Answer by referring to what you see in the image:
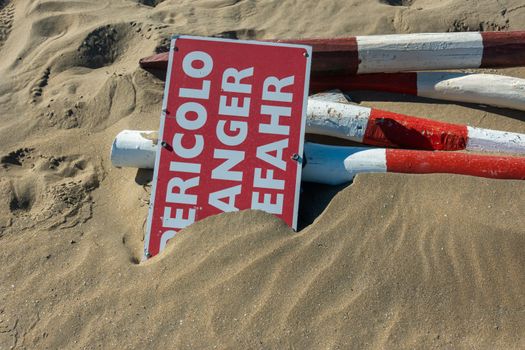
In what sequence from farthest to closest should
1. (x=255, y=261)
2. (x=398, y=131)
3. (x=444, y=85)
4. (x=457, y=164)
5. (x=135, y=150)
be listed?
(x=444, y=85), (x=398, y=131), (x=135, y=150), (x=457, y=164), (x=255, y=261)

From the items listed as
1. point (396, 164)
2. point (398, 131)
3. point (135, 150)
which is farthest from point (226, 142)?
point (398, 131)

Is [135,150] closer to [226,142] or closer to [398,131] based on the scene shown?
[226,142]

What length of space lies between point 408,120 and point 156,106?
1.68 meters

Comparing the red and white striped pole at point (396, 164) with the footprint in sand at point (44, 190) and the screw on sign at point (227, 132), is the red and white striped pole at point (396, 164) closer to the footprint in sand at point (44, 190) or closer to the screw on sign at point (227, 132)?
the screw on sign at point (227, 132)

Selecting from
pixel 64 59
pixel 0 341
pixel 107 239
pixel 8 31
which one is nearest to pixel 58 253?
pixel 107 239

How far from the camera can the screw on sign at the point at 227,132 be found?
9.18ft

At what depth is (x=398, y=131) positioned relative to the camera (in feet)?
10.6

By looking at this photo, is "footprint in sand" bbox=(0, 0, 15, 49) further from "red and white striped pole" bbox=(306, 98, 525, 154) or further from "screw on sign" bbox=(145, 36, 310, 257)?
"red and white striped pole" bbox=(306, 98, 525, 154)

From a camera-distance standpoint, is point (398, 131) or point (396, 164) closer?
point (396, 164)

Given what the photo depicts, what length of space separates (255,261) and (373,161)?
89 cm

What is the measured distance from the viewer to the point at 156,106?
373cm

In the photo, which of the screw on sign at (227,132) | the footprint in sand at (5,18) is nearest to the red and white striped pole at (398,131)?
the screw on sign at (227,132)

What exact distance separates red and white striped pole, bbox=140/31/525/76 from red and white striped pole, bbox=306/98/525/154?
0.42 metres

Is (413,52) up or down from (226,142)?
up
